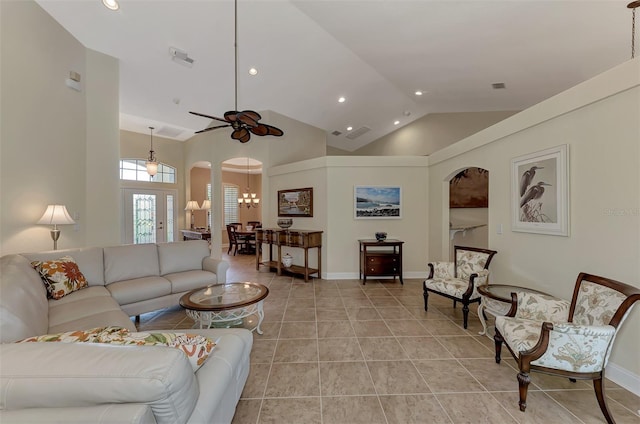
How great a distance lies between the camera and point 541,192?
2.79m

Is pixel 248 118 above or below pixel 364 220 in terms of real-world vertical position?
above

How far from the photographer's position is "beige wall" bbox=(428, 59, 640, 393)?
2.01 metres

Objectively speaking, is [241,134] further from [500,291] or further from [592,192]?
[592,192]

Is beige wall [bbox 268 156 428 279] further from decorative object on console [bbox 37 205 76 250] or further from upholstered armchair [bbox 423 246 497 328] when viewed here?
decorative object on console [bbox 37 205 76 250]

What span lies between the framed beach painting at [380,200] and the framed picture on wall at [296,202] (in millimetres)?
1058

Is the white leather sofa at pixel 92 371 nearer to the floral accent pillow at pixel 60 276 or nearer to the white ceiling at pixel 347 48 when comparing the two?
the floral accent pillow at pixel 60 276

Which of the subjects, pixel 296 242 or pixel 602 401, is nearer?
Result: pixel 602 401

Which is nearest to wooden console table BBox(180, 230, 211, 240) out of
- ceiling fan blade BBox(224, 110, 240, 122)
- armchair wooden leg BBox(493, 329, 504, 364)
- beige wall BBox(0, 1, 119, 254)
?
beige wall BBox(0, 1, 119, 254)

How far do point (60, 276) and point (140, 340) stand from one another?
237 centimetres

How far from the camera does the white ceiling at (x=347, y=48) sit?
3219 mm

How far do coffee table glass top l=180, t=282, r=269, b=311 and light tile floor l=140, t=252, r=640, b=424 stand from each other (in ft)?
1.59

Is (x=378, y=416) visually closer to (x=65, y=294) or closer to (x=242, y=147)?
(x=65, y=294)

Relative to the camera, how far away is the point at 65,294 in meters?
2.68

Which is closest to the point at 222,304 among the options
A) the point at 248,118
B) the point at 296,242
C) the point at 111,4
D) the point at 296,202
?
the point at 248,118
